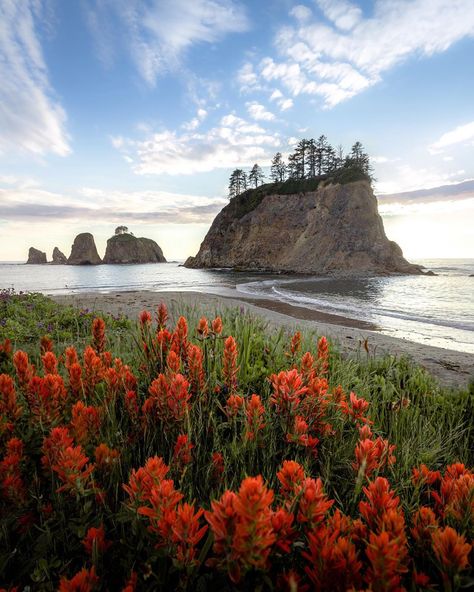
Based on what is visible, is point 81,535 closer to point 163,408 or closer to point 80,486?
point 80,486

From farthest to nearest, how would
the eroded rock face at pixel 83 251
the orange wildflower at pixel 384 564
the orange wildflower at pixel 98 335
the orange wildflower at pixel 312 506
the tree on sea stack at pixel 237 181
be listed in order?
the eroded rock face at pixel 83 251
the tree on sea stack at pixel 237 181
the orange wildflower at pixel 98 335
the orange wildflower at pixel 312 506
the orange wildflower at pixel 384 564

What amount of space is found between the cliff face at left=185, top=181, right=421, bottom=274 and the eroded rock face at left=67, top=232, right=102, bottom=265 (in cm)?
7651

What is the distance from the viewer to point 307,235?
58.1 m

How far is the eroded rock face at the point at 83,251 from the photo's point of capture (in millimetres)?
128875

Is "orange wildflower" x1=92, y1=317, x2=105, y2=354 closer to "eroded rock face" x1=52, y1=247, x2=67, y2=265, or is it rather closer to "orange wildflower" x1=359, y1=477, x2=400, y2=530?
"orange wildflower" x1=359, y1=477, x2=400, y2=530

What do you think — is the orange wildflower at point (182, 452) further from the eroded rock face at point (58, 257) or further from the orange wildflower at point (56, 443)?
the eroded rock face at point (58, 257)

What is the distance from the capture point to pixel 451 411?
11.1ft

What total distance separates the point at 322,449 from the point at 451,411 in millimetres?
2173

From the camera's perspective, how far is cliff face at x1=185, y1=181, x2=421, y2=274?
2056 inches

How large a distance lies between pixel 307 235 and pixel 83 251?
100997 mm

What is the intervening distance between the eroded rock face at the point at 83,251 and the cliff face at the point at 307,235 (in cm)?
7651

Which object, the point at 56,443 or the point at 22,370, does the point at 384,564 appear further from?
the point at 22,370

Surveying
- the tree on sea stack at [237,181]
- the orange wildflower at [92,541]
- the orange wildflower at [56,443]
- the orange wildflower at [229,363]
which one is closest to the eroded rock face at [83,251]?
the tree on sea stack at [237,181]

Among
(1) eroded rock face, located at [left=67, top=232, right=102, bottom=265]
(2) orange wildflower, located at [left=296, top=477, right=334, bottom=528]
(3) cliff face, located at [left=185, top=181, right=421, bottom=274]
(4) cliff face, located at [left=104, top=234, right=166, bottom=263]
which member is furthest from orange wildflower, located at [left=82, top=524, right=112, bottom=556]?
(1) eroded rock face, located at [left=67, top=232, right=102, bottom=265]
